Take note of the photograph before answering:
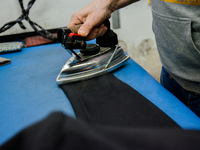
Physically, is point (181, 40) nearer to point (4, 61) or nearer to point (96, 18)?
point (96, 18)

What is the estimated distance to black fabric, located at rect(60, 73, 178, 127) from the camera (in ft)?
1.17

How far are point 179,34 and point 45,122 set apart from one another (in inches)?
17.4

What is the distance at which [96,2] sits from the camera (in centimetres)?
69

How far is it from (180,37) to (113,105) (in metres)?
0.28

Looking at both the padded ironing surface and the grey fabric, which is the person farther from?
the grey fabric

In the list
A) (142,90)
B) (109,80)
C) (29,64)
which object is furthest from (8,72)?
(142,90)

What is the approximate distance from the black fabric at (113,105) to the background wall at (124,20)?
937 mm

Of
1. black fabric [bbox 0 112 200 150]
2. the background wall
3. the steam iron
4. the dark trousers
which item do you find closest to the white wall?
the background wall

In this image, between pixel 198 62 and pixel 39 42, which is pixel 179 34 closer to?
pixel 198 62

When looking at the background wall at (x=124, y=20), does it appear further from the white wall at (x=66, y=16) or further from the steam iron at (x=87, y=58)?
the steam iron at (x=87, y=58)

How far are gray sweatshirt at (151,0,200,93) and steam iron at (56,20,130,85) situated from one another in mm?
177

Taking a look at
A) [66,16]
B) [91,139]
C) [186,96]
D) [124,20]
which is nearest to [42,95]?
[91,139]

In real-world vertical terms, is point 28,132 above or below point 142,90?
above

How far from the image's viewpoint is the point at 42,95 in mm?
496
